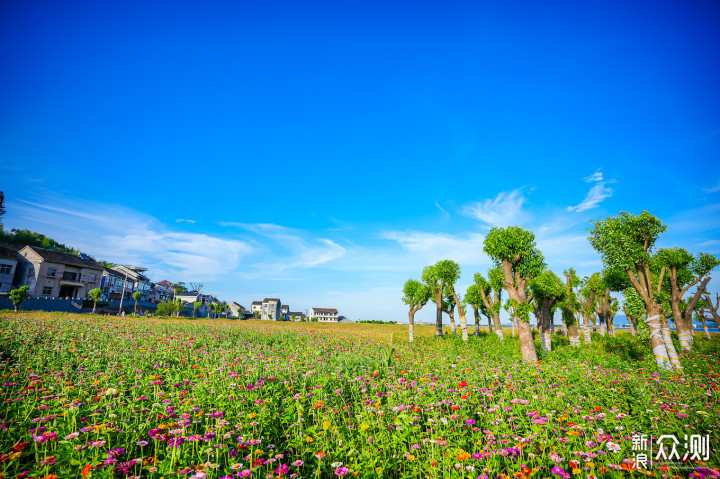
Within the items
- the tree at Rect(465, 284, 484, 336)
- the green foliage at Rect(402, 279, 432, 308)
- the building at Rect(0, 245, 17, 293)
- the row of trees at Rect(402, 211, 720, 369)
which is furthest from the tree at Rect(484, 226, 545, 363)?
the building at Rect(0, 245, 17, 293)

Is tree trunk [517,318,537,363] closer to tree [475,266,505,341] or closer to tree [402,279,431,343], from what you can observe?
tree [475,266,505,341]

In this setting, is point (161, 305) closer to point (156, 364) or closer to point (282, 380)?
point (156, 364)

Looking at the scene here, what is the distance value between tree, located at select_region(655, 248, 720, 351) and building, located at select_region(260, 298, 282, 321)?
117m

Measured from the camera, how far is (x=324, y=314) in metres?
144

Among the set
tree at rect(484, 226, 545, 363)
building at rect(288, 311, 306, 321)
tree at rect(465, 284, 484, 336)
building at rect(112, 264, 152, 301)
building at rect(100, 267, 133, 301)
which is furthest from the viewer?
building at rect(288, 311, 306, 321)

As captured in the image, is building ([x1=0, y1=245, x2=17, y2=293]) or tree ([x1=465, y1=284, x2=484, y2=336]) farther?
building ([x1=0, y1=245, x2=17, y2=293])

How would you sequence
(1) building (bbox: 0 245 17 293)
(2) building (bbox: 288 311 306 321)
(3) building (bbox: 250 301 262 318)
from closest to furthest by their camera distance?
(1) building (bbox: 0 245 17 293)
(3) building (bbox: 250 301 262 318)
(2) building (bbox: 288 311 306 321)

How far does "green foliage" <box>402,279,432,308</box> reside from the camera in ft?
105

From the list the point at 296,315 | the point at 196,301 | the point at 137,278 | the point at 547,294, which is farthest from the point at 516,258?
the point at 296,315

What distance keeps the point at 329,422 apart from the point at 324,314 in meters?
144

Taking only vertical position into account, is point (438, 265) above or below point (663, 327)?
above

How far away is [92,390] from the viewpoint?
6500 millimetres

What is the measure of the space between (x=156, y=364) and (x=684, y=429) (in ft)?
40.2

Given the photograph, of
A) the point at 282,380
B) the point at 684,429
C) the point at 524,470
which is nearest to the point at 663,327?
the point at 684,429
